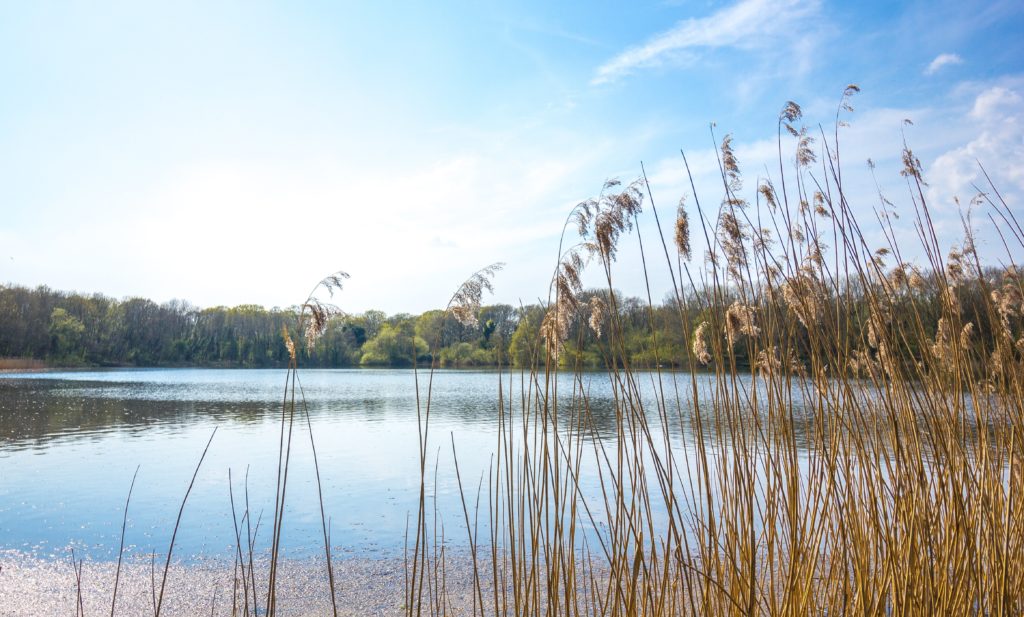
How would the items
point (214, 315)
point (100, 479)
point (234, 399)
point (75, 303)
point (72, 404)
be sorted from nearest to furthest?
point (100, 479)
point (72, 404)
point (234, 399)
point (75, 303)
point (214, 315)

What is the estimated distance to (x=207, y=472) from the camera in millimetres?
9930

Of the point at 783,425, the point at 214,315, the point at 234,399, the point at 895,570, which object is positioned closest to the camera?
the point at 895,570

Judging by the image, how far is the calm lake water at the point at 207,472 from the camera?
6.70m

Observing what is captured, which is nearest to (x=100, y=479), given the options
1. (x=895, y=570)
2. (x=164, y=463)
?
(x=164, y=463)

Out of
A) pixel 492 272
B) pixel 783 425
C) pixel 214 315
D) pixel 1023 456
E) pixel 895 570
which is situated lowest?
pixel 895 570

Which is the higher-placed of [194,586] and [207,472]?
[207,472]

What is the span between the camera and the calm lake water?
6.70 m

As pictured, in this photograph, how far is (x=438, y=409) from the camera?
19156 mm

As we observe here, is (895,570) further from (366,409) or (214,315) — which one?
(214,315)

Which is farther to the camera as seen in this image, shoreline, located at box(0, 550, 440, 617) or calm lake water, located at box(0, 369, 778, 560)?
calm lake water, located at box(0, 369, 778, 560)

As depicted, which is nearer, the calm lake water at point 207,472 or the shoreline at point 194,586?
the shoreline at point 194,586

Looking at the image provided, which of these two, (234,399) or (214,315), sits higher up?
(214,315)

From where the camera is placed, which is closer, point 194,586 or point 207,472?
point 194,586

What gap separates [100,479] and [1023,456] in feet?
34.0
